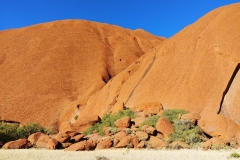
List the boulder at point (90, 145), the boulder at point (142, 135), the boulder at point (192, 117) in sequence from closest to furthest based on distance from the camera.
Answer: the boulder at point (90, 145), the boulder at point (142, 135), the boulder at point (192, 117)

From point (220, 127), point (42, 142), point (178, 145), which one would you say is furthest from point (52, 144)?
point (220, 127)

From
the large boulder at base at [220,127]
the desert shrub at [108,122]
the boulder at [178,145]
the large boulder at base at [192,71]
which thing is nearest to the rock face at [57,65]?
the large boulder at base at [192,71]

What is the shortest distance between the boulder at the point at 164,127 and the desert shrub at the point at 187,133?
29 centimetres

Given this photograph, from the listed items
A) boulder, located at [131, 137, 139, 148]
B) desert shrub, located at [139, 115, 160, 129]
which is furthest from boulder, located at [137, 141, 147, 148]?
desert shrub, located at [139, 115, 160, 129]

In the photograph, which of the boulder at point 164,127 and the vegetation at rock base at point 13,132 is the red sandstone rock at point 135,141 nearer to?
the boulder at point 164,127

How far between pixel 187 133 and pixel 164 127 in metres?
1.35

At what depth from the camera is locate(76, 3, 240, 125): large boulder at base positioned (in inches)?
816

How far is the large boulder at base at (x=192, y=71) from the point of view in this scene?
20719mm

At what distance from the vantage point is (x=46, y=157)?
1311 cm

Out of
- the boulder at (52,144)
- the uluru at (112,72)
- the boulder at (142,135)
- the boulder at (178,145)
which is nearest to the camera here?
the boulder at (178,145)

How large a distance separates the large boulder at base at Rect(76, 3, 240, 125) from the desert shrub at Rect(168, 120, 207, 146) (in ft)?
7.37

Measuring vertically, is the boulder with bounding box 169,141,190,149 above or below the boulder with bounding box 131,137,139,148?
below

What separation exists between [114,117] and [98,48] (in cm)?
2442

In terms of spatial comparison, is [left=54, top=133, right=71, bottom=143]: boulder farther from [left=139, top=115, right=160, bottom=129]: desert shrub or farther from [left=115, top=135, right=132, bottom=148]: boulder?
[left=139, top=115, right=160, bottom=129]: desert shrub
